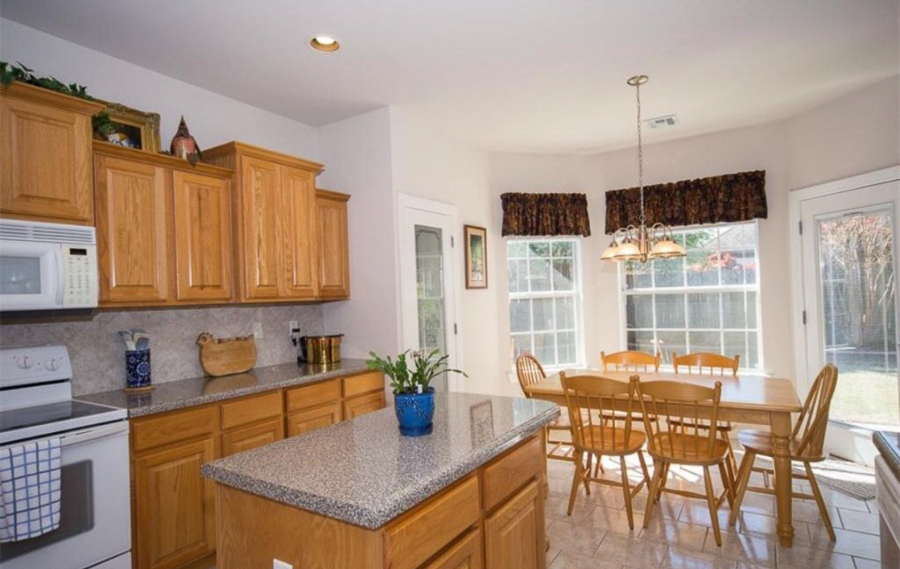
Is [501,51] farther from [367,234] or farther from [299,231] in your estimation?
[299,231]

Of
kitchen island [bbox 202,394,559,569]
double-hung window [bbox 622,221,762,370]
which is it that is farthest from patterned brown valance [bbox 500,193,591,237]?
kitchen island [bbox 202,394,559,569]

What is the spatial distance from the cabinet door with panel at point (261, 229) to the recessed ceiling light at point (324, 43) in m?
0.82

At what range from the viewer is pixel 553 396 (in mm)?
3174

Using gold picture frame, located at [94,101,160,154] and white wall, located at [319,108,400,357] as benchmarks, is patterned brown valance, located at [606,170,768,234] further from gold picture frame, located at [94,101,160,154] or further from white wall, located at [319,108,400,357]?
gold picture frame, located at [94,101,160,154]

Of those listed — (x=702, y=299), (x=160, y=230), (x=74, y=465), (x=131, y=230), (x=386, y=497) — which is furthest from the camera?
(x=702, y=299)

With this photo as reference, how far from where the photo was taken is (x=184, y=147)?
274 centimetres

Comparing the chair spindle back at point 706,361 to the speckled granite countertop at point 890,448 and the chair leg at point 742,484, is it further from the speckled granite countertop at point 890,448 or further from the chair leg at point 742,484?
the speckled granite countertop at point 890,448

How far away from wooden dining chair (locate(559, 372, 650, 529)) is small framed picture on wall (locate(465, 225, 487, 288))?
163 centimetres

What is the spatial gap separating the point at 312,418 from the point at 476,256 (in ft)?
7.05

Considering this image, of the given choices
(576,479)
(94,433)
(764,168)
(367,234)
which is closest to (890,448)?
(576,479)

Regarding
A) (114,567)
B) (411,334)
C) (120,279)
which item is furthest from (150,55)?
(114,567)

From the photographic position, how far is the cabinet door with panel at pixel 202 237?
2.68 m

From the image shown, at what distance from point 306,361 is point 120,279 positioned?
143 centimetres

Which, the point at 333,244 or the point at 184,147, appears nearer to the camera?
the point at 184,147
